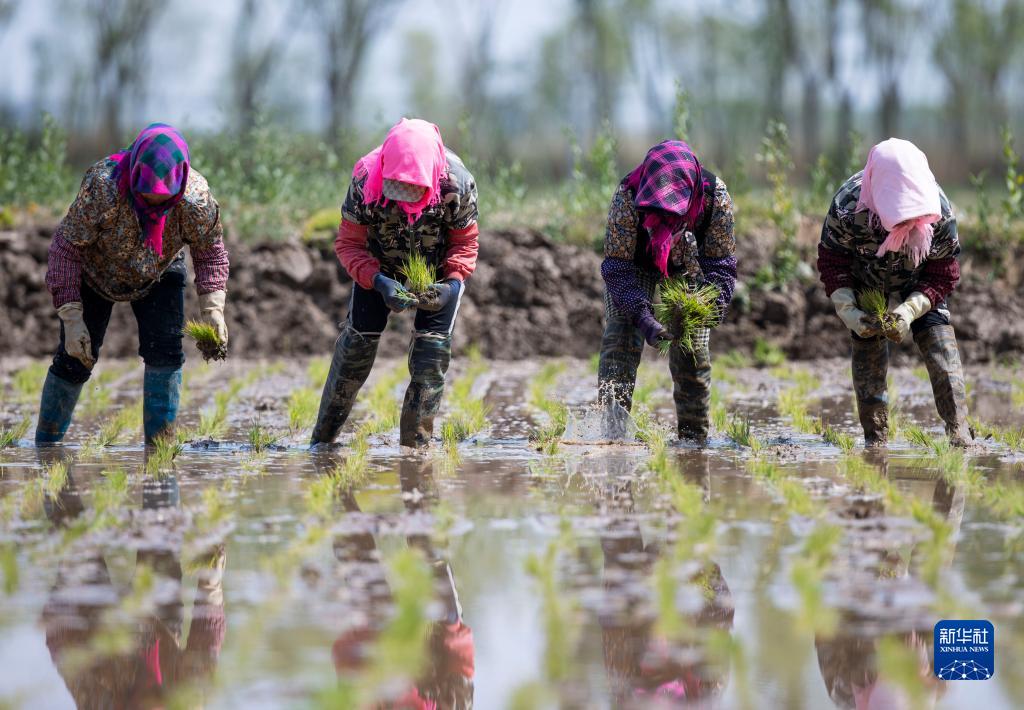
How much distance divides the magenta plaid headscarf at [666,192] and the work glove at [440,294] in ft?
2.94

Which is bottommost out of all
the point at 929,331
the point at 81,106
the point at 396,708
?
the point at 396,708

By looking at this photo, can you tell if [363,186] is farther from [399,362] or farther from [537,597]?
[399,362]

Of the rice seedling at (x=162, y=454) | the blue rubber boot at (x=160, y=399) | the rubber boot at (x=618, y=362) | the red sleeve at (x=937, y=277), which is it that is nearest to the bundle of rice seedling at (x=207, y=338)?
the blue rubber boot at (x=160, y=399)

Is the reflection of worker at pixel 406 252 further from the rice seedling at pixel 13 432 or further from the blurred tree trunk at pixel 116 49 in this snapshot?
the blurred tree trunk at pixel 116 49

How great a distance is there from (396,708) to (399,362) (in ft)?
25.2

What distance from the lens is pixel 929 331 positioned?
Result: 5.76m

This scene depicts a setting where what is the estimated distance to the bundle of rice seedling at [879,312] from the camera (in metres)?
5.48

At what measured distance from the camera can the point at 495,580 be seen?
3.57 meters

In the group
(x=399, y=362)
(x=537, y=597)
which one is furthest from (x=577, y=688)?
(x=399, y=362)

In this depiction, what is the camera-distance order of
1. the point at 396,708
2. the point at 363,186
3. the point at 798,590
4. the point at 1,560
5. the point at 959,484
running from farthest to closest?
1. the point at 363,186
2. the point at 959,484
3. the point at 1,560
4. the point at 798,590
5. the point at 396,708

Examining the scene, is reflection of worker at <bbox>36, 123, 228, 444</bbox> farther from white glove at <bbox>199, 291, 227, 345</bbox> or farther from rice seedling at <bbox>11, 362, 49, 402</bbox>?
rice seedling at <bbox>11, 362, 49, 402</bbox>

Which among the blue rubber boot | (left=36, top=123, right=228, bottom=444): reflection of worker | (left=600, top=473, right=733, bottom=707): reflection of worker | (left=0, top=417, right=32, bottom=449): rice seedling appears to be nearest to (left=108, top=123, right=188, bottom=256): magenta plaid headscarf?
(left=36, top=123, right=228, bottom=444): reflection of worker

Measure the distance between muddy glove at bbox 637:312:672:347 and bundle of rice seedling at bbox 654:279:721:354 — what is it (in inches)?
1.9

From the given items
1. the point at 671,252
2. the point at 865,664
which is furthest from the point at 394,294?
the point at 865,664
